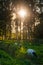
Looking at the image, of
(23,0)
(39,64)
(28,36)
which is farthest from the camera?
(23,0)

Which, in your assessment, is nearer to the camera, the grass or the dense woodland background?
the grass

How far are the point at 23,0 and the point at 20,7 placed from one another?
1004mm

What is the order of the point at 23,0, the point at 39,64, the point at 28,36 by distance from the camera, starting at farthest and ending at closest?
1. the point at 23,0
2. the point at 28,36
3. the point at 39,64

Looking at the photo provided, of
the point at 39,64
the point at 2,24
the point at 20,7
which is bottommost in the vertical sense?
the point at 39,64

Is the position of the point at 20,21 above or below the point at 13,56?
above

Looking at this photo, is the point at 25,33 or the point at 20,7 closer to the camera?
the point at 25,33

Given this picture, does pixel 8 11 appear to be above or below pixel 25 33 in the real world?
above

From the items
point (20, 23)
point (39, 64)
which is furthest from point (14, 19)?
point (39, 64)

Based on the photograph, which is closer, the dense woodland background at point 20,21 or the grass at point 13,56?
the grass at point 13,56

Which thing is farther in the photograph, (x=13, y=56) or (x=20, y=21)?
(x=20, y=21)

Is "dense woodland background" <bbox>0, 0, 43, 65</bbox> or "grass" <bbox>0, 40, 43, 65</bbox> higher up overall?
"dense woodland background" <bbox>0, 0, 43, 65</bbox>

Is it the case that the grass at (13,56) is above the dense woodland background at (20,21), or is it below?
below

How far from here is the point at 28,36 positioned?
109 feet

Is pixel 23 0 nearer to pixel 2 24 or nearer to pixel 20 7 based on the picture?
pixel 20 7
